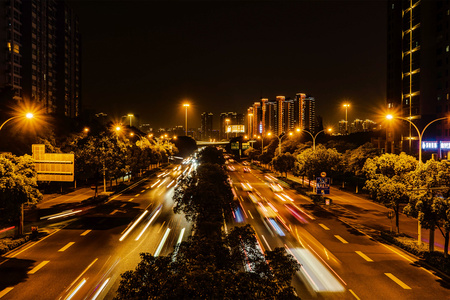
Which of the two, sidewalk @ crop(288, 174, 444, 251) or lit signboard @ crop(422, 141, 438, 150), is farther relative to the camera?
lit signboard @ crop(422, 141, 438, 150)

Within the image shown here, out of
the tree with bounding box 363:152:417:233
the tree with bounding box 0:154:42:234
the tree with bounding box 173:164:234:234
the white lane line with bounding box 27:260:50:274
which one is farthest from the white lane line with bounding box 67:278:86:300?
the tree with bounding box 363:152:417:233

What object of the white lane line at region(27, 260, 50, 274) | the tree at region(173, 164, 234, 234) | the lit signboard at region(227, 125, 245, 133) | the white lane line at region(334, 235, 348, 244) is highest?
the lit signboard at region(227, 125, 245, 133)

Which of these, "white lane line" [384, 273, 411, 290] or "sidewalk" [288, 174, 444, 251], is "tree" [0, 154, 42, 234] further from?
"sidewalk" [288, 174, 444, 251]

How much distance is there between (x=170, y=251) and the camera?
2034cm

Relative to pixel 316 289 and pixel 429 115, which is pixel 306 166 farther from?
pixel 429 115

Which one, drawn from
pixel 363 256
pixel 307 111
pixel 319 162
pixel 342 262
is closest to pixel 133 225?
pixel 342 262

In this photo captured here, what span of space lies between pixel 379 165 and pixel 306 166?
53.8ft

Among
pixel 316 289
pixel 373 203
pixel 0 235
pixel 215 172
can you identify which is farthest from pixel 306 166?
pixel 0 235

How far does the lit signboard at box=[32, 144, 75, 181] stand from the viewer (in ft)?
81.1

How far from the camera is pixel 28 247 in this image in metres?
21.3

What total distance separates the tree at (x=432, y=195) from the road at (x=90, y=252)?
14.7 metres

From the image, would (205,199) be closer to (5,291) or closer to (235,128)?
(5,291)

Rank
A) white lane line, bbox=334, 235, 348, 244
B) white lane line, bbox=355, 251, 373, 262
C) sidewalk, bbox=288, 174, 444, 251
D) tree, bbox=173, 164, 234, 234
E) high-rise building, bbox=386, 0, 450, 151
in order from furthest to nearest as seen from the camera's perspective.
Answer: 1. high-rise building, bbox=386, 0, 450, 151
2. sidewalk, bbox=288, 174, 444, 251
3. white lane line, bbox=334, 235, 348, 244
4. white lane line, bbox=355, 251, 373, 262
5. tree, bbox=173, 164, 234, 234

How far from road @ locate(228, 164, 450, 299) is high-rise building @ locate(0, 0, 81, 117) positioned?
63.4 m
